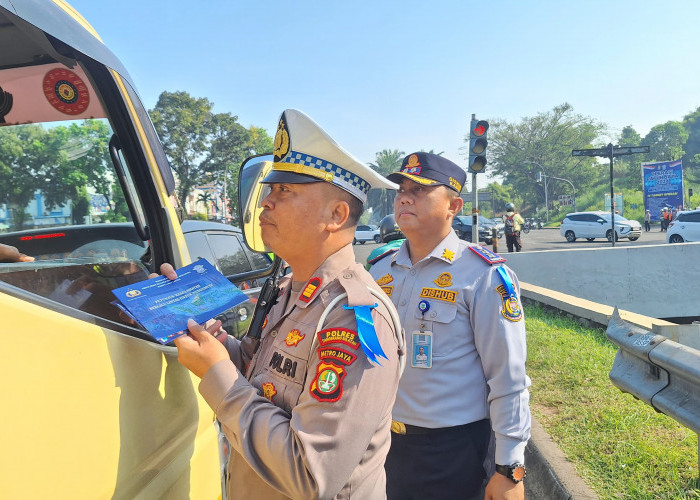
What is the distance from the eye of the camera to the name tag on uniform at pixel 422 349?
208cm

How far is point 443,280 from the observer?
216cm

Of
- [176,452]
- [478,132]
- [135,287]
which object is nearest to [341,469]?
[176,452]

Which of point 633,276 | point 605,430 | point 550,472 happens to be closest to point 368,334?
point 550,472

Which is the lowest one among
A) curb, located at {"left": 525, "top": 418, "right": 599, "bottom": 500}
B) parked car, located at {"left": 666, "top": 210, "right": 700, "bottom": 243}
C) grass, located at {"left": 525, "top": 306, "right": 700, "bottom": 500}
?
curb, located at {"left": 525, "top": 418, "right": 599, "bottom": 500}

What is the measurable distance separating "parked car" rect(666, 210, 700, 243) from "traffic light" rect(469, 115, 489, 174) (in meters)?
15.8

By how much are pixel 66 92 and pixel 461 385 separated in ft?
6.12

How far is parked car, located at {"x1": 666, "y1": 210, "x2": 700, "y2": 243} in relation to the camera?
2105cm

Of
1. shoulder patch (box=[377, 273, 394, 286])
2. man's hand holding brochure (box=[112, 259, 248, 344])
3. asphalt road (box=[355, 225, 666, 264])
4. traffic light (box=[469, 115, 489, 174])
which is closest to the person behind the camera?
man's hand holding brochure (box=[112, 259, 248, 344])

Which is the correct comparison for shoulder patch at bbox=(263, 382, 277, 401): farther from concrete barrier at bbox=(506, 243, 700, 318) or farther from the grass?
concrete barrier at bbox=(506, 243, 700, 318)

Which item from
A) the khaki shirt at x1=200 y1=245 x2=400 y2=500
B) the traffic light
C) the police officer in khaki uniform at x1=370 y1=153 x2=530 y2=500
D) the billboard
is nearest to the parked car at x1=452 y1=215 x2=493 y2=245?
the billboard

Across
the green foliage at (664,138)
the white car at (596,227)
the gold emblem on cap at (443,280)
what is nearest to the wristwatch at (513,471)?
the gold emblem on cap at (443,280)

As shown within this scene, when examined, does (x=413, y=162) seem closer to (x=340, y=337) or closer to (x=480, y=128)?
(x=340, y=337)

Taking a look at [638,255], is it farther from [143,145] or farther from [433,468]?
[143,145]

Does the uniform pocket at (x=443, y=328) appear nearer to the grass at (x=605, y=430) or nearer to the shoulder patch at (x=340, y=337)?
the shoulder patch at (x=340, y=337)
